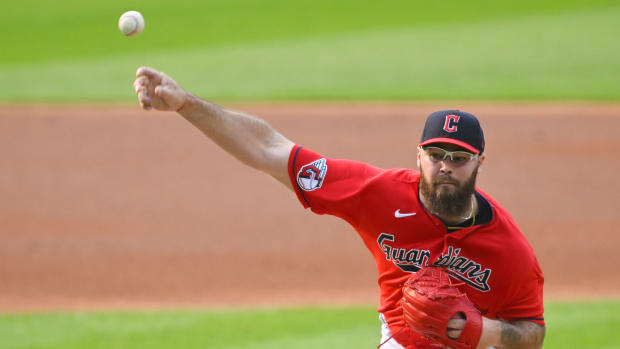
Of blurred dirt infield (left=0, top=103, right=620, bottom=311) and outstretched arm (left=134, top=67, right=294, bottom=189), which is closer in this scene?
outstretched arm (left=134, top=67, right=294, bottom=189)

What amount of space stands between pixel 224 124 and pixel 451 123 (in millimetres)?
1068

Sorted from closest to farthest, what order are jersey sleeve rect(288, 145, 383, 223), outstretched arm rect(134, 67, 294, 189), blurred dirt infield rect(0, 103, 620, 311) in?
outstretched arm rect(134, 67, 294, 189)
jersey sleeve rect(288, 145, 383, 223)
blurred dirt infield rect(0, 103, 620, 311)

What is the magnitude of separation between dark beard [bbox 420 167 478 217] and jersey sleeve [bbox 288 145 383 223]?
35cm

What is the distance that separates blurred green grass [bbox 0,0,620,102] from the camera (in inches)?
600

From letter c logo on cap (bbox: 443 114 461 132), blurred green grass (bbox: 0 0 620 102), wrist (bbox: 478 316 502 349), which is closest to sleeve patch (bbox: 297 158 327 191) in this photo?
letter c logo on cap (bbox: 443 114 461 132)

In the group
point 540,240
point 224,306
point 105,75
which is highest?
point 105,75

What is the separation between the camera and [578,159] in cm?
1209

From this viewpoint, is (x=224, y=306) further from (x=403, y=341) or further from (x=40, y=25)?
(x=40, y=25)

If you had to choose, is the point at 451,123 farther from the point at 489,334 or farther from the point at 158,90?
the point at 158,90

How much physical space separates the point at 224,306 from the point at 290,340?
1.51 metres

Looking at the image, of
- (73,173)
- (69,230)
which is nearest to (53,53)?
(73,173)

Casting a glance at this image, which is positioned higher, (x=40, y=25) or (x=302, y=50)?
(x=40, y=25)

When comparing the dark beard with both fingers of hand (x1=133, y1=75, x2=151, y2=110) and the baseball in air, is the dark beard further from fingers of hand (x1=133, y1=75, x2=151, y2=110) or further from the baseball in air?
the baseball in air

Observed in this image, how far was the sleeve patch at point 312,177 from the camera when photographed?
3.86 meters
